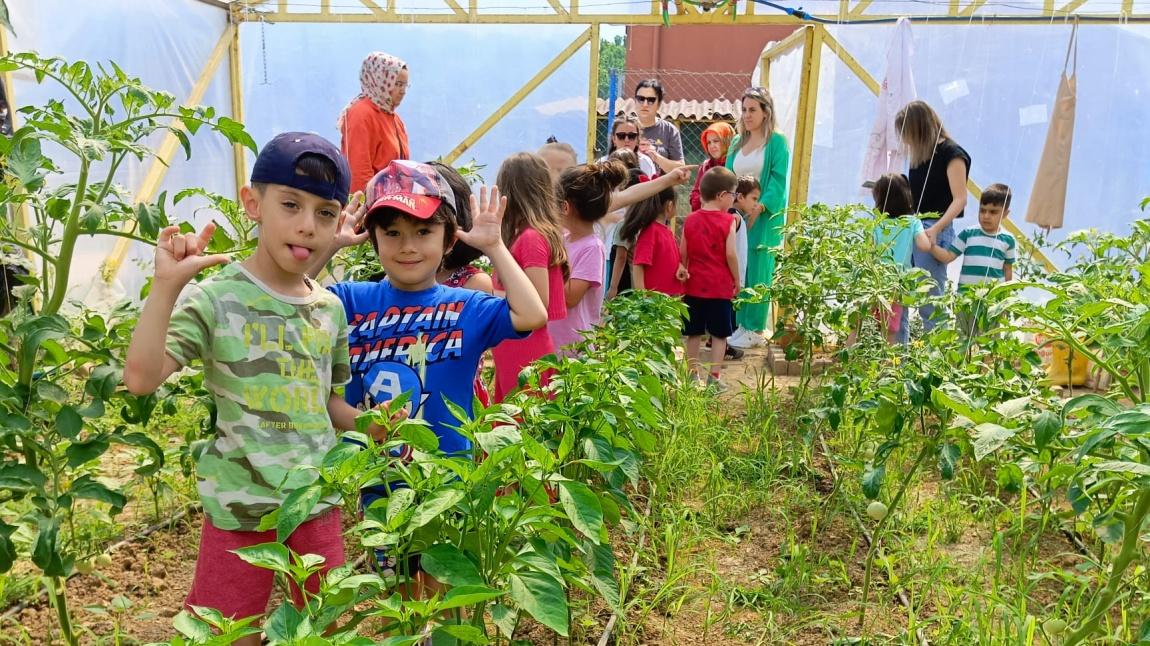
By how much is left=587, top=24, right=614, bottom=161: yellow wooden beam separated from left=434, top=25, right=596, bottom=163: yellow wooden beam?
2.4 inches

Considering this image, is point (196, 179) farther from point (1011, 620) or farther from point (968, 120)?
point (1011, 620)

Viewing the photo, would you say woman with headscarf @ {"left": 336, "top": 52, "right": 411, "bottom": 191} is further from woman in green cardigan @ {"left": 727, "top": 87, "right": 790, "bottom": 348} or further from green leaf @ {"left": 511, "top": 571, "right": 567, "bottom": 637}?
green leaf @ {"left": 511, "top": 571, "right": 567, "bottom": 637}

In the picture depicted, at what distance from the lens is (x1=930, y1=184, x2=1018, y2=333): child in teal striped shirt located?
4.69 meters

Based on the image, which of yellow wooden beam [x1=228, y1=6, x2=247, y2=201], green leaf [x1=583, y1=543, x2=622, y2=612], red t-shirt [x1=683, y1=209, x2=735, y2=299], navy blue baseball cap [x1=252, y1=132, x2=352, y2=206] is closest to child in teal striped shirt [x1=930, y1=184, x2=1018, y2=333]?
red t-shirt [x1=683, y1=209, x2=735, y2=299]

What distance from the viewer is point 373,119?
4.60 meters

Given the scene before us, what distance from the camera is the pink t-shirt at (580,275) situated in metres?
3.24

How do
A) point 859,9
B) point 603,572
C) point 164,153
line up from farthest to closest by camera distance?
point 164,153
point 859,9
point 603,572

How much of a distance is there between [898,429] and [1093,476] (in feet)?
2.01

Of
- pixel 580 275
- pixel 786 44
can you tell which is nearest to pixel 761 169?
pixel 786 44

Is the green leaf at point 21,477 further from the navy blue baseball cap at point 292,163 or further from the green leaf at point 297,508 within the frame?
the green leaf at point 297,508

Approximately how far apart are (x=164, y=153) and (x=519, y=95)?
8.61ft

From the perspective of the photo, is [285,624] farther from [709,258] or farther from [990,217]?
[990,217]

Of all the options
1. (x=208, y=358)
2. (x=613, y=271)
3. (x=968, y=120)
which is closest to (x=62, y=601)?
(x=208, y=358)


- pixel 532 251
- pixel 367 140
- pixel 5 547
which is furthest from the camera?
pixel 367 140
